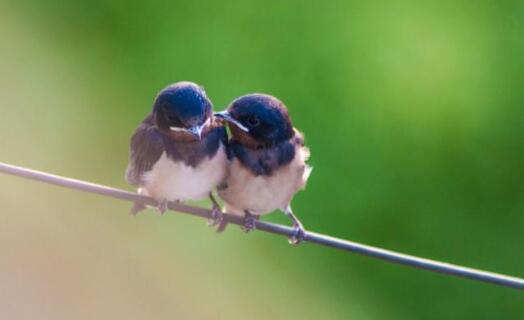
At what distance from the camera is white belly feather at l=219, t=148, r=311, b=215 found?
2697 mm

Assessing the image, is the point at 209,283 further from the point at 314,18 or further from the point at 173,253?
the point at 314,18

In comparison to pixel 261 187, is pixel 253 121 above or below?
above

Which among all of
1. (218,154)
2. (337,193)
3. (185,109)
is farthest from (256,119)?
(337,193)

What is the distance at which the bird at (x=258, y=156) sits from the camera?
2.68 metres

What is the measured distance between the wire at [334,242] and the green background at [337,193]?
1.84m

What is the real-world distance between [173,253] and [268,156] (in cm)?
167

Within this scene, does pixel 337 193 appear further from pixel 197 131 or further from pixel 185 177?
pixel 197 131

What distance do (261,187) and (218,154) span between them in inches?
6.0

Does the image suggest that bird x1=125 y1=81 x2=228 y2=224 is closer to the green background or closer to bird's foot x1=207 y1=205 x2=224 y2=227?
bird's foot x1=207 y1=205 x2=224 y2=227

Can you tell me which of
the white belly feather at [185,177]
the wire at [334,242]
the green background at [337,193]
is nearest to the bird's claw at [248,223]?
the white belly feather at [185,177]

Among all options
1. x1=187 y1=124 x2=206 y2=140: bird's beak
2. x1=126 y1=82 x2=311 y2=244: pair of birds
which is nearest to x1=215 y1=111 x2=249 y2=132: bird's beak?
x1=126 y1=82 x2=311 y2=244: pair of birds

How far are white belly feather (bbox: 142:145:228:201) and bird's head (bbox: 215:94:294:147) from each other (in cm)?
→ 7

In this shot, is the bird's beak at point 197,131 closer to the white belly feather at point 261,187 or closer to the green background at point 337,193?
the white belly feather at point 261,187

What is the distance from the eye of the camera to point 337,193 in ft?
14.1
